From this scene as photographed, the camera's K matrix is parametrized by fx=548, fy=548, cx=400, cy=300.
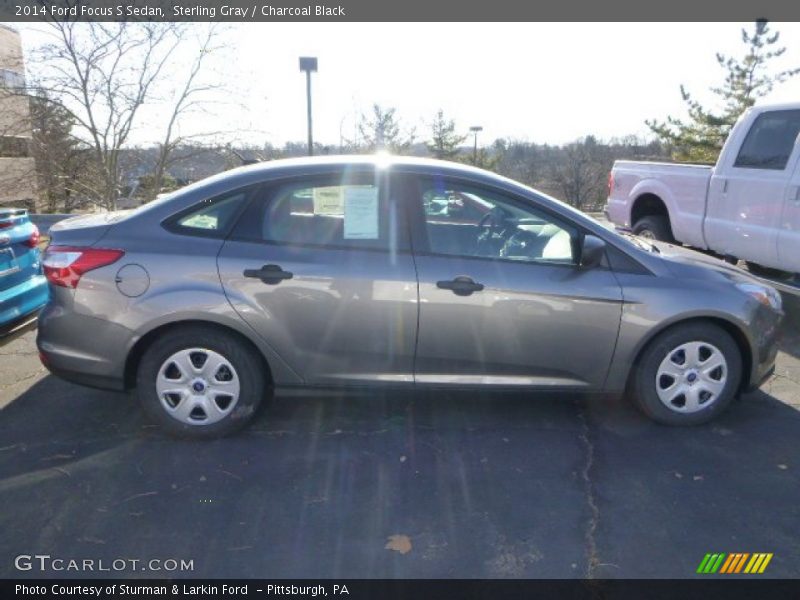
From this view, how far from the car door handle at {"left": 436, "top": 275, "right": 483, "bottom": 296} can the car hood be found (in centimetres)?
122

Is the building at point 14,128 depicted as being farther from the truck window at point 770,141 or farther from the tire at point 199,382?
the truck window at point 770,141

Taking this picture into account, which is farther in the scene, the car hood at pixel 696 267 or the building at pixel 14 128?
the building at pixel 14 128

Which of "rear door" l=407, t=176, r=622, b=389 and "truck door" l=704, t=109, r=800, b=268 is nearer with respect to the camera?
"rear door" l=407, t=176, r=622, b=389

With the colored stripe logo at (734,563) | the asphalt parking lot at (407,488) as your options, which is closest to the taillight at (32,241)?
the asphalt parking lot at (407,488)

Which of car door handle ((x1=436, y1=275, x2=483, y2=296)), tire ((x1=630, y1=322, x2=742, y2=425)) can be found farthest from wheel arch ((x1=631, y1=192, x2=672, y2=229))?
car door handle ((x1=436, y1=275, x2=483, y2=296))

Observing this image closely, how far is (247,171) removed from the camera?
3.35 metres

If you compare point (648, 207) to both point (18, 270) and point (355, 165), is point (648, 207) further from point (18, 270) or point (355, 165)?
point (18, 270)

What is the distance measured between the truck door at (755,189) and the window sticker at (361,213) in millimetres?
4375

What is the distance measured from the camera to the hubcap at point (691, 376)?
3414 millimetres

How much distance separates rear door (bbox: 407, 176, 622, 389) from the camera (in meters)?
3.20

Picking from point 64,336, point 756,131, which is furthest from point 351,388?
point 756,131

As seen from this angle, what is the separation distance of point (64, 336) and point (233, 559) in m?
1.75

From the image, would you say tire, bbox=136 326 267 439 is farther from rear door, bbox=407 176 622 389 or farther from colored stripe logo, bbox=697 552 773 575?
colored stripe logo, bbox=697 552 773 575
